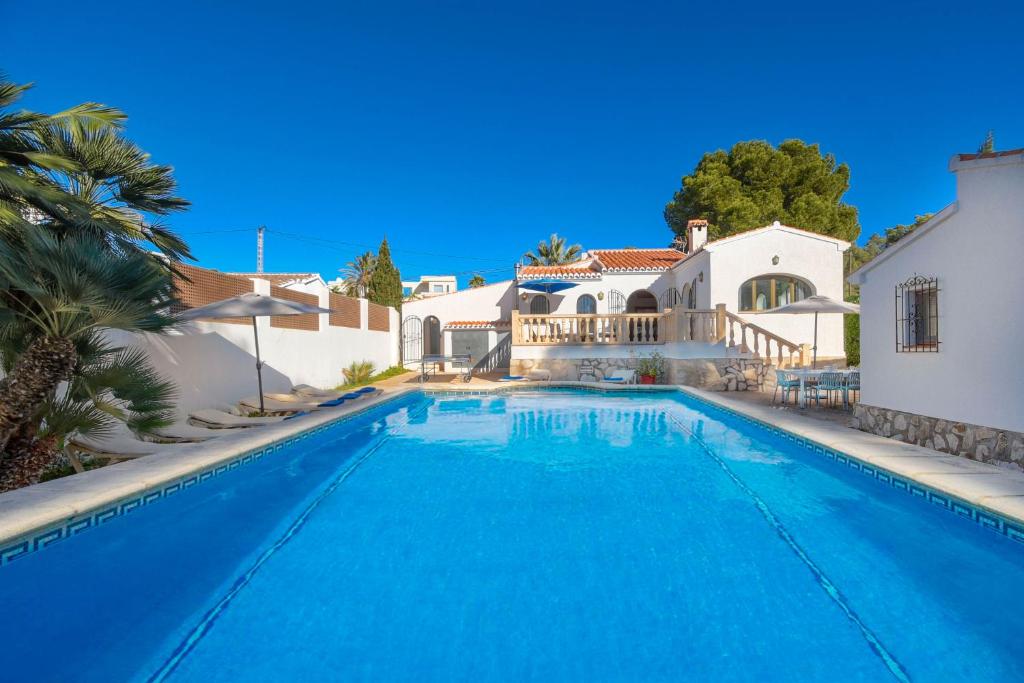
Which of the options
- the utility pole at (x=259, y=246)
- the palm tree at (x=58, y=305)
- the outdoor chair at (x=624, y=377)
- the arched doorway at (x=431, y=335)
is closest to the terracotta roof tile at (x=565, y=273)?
the arched doorway at (x=431, y=335)

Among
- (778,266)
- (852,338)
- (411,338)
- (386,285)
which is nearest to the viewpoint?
(852,338)

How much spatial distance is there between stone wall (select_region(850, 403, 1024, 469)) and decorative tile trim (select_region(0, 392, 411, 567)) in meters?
9.64

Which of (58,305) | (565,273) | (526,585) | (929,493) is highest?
(565,273)

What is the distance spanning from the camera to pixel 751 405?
1115 cm

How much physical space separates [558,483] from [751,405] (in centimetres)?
669

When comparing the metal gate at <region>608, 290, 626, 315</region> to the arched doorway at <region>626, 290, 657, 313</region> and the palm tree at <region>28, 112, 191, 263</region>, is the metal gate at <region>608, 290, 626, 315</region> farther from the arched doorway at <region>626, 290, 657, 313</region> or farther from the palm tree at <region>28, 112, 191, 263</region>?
the palm tree at <region>28, 112, 191, 263</region>

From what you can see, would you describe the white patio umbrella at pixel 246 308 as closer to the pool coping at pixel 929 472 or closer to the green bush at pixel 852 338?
the pool coping at pixel 929 472

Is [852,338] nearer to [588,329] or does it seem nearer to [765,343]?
[765,343]

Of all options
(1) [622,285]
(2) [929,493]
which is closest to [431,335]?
(1) [622,285]

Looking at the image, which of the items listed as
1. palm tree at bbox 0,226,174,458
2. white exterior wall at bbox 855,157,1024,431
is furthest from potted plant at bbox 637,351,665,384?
palm tree at bbox 0,226,174,458

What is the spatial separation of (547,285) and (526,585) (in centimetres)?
1646

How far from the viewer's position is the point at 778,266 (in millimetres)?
17047

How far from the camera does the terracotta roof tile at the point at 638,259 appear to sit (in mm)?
21984

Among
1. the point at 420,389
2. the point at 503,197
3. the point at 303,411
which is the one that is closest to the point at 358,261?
the point at 503,197
